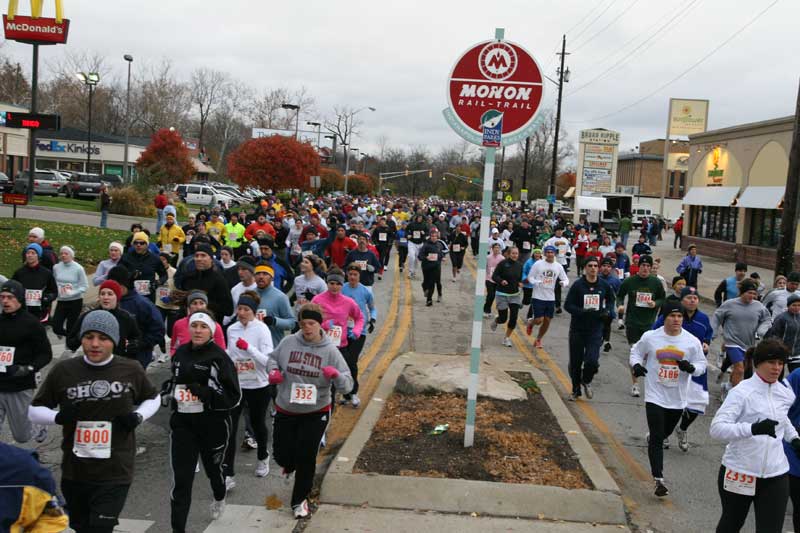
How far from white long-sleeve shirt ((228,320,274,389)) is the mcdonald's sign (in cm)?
2733

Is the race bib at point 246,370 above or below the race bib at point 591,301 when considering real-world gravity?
below

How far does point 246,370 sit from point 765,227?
31.1 meters

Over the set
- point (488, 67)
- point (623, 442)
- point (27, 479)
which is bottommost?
point (623, 442)

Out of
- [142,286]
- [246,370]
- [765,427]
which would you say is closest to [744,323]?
[765,427]

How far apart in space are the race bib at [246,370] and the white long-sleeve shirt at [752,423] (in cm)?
386

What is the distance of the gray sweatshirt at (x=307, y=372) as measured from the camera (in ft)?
19.7

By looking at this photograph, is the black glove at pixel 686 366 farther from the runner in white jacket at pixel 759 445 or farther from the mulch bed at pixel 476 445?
the runner in white jacket at pixel 759 445

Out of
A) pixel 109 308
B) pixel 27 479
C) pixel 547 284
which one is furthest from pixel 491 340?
pixel 27 479

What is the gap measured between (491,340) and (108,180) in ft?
146

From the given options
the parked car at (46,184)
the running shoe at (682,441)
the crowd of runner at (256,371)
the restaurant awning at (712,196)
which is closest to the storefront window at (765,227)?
the restaurant awning at (712,196)

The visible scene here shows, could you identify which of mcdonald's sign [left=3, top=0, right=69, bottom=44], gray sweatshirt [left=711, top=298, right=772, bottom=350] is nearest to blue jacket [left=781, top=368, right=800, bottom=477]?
gray sweatshirt [left=711, top=298, right=772, bottom=350]

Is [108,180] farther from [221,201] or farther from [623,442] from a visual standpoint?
[623,442]

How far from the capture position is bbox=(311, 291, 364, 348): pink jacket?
837 cm

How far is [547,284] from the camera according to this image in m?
12.9
